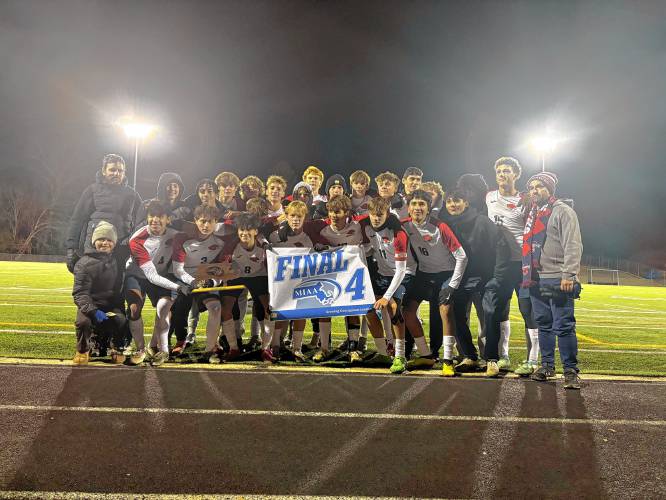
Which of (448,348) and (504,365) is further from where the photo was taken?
(504,365)

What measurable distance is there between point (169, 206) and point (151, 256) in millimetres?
749

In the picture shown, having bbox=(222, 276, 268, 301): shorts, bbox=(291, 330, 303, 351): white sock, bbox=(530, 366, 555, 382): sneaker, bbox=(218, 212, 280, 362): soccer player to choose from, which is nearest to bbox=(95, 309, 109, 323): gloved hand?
bbox=(218, 212, 280, 362): soccer player

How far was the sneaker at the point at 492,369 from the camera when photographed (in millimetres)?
5883

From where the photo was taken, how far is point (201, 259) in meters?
6.32

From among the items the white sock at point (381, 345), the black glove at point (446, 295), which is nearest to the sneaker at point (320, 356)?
the white sock at point (381, 345)

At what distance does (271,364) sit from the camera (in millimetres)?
6285

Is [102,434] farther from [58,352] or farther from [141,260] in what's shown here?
[58,352]

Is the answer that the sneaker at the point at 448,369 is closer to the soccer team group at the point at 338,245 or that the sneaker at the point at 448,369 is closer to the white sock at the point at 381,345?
the soccer team group at the point at 338,245

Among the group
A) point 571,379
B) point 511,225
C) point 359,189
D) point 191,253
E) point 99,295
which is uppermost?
point 359,189

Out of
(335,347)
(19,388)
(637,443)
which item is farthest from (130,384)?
(637,443)

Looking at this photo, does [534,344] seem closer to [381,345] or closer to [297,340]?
[381,345]

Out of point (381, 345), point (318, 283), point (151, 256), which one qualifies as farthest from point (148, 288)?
point (381, 345)

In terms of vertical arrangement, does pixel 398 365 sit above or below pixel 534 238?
below

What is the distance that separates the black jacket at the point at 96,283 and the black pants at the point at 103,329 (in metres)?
0.10
